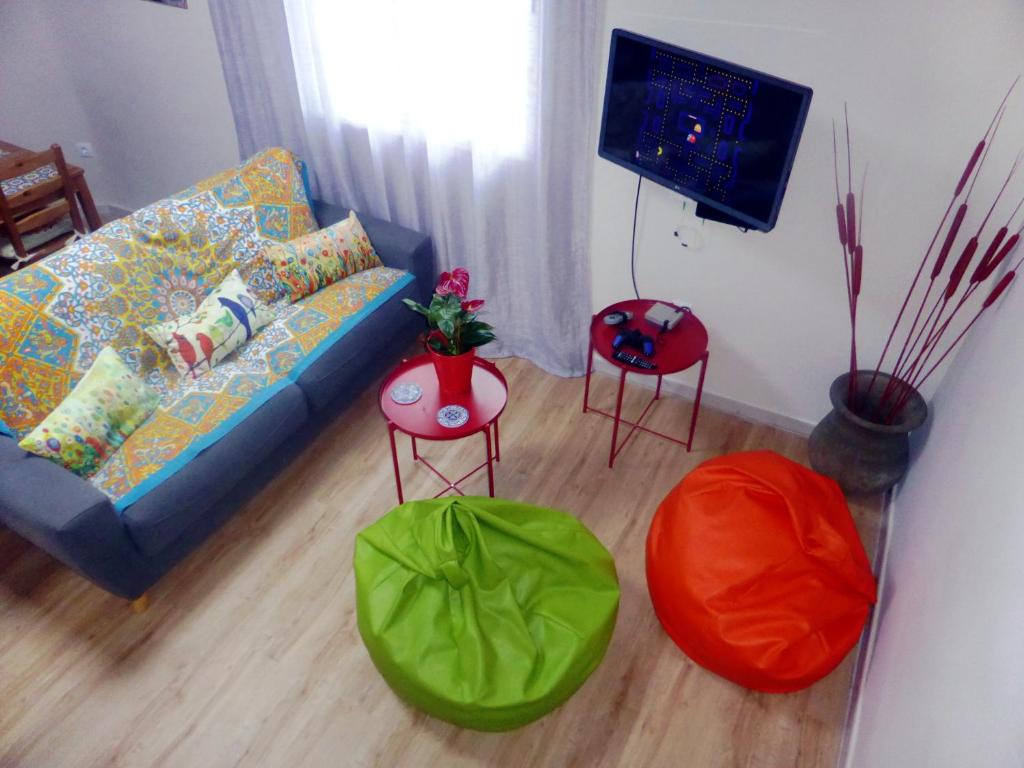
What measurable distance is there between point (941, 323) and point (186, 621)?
2.71m

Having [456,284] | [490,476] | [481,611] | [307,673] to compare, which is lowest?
[307,673]

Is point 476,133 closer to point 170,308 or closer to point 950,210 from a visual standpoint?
point 170,308

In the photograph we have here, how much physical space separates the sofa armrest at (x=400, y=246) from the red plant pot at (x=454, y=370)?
0.85 m

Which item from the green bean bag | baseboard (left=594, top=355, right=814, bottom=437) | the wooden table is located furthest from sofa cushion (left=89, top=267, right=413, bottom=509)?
the wooden table

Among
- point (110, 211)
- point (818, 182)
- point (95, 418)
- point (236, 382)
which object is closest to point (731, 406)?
point (818, 182)

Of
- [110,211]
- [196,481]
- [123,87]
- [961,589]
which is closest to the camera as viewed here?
[961,589]

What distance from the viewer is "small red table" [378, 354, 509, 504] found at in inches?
92.7

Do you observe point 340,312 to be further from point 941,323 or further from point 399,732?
point 941,323

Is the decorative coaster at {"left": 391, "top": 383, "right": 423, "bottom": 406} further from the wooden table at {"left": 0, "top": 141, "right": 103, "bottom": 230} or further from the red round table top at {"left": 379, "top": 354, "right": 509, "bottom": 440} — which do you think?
the wooden table at {"left": 0, "top": 141, "right": 103, "bottom": 230}

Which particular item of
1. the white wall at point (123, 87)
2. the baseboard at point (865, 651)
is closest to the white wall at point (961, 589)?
the baseboard at point (865, 651)

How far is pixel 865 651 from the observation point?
2193 mm

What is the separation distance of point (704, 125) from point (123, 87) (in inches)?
127

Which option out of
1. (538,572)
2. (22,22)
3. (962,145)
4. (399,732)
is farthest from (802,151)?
(22,22)

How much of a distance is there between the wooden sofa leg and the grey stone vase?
239cm
